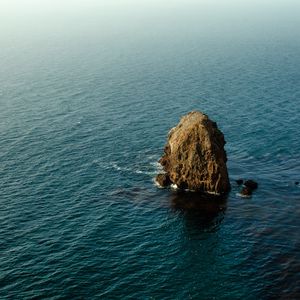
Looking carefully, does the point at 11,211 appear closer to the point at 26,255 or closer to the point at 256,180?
the point at 26,255

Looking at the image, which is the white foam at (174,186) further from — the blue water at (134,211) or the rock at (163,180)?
the blue water at (134,211)

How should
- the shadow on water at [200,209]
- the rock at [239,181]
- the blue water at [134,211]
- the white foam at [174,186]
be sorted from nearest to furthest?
the blue water at [134,211] < the shadow on water at [200,209] < the white foam at [174,186] < the rock at [239,181]

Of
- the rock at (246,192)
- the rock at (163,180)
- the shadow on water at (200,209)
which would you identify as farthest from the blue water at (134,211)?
the rock at (163,180)

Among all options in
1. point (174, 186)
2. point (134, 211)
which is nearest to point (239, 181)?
point (174, 186)

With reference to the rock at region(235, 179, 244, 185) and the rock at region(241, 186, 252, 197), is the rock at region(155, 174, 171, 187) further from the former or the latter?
the rock at region(241, 186, 252, 197)

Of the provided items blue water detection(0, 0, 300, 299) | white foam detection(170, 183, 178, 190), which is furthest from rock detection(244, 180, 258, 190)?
white foam detection(170, 183, 178, 190)

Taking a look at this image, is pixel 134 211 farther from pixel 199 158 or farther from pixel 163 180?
pixel 199 158
